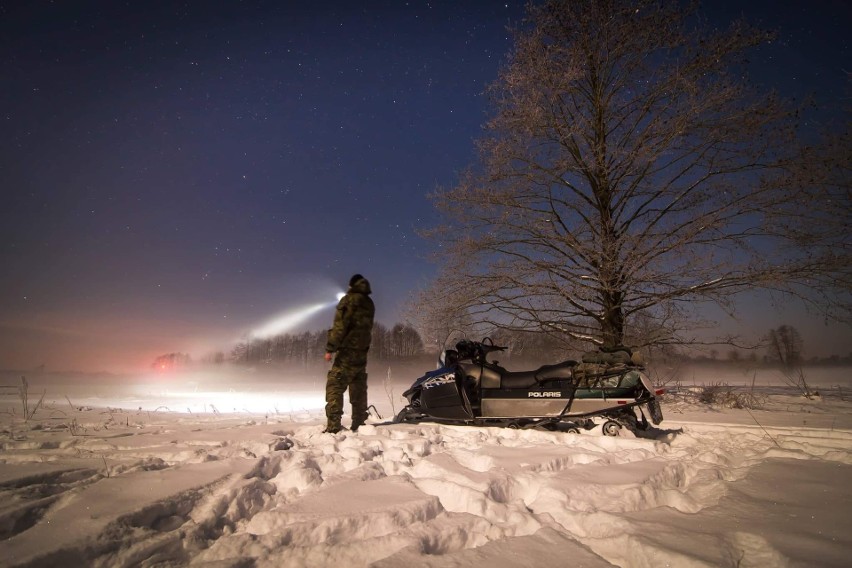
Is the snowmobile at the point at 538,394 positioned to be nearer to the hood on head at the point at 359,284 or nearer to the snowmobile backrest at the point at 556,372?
the snowmobile backrest at the point at 556,372

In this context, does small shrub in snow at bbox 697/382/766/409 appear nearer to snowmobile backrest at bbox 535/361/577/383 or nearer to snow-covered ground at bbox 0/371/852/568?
snow-covered ground at bbox 0/371/852/568

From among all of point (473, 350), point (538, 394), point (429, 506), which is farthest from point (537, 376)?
point (429, 506)

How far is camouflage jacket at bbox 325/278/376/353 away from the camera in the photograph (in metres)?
6.12

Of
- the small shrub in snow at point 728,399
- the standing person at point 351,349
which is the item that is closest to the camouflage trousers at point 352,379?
the standing person at point 351,349

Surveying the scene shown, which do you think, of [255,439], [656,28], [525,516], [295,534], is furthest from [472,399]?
[656,28]

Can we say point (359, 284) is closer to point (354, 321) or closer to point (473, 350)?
point (354, 321)

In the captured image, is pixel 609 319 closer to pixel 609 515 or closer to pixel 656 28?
pixel 656 28

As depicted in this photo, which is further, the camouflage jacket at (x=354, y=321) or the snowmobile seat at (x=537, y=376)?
the camouflage jacket at (x=354, y=321)

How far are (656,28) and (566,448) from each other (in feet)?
33.9

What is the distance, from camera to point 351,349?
6.21 meters

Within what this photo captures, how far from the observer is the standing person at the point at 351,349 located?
601 cm

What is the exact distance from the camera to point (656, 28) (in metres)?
9.13

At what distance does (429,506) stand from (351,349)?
423 centimetres

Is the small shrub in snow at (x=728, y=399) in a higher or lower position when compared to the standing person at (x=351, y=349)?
lower
